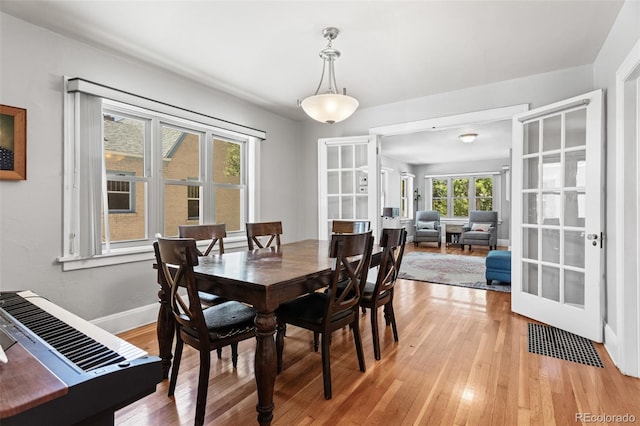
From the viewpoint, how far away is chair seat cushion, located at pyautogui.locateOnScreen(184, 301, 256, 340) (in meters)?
1.70

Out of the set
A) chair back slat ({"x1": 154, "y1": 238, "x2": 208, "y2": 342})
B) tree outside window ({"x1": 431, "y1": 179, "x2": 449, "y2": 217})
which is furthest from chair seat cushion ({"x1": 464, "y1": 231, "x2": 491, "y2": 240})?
chair back slat ({"x1": 154, "y1": 238, "x2": 208, "y2": 342})

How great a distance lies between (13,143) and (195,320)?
6.34 feet

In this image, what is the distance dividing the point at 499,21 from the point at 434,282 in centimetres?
336

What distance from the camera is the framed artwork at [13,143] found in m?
2.18

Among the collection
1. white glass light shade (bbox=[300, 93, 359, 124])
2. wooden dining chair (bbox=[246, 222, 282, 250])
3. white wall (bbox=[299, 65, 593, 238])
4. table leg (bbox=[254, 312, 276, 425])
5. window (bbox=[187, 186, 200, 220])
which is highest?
white wall (bbox=[299, 65, 593, 238])

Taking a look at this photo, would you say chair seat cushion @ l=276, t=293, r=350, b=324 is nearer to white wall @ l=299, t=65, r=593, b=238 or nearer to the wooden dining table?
the wooden dining table

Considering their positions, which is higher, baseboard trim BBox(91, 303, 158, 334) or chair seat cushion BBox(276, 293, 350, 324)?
chair seat cushion BBox(276, 293, 350, 324)

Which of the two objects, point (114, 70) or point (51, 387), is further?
point (114, 70)

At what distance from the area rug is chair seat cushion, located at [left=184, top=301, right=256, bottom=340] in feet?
11.5

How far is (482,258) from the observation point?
6.75 meters

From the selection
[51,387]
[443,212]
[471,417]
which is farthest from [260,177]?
[443,212]

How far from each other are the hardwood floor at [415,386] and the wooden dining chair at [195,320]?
0.23 meters

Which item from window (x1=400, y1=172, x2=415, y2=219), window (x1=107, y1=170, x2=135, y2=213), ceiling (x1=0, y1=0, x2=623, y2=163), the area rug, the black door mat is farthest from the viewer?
window (x1=400, y1=172, x2=415, y2=219)

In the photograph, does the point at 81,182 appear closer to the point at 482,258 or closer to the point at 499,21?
the point at 499,21
